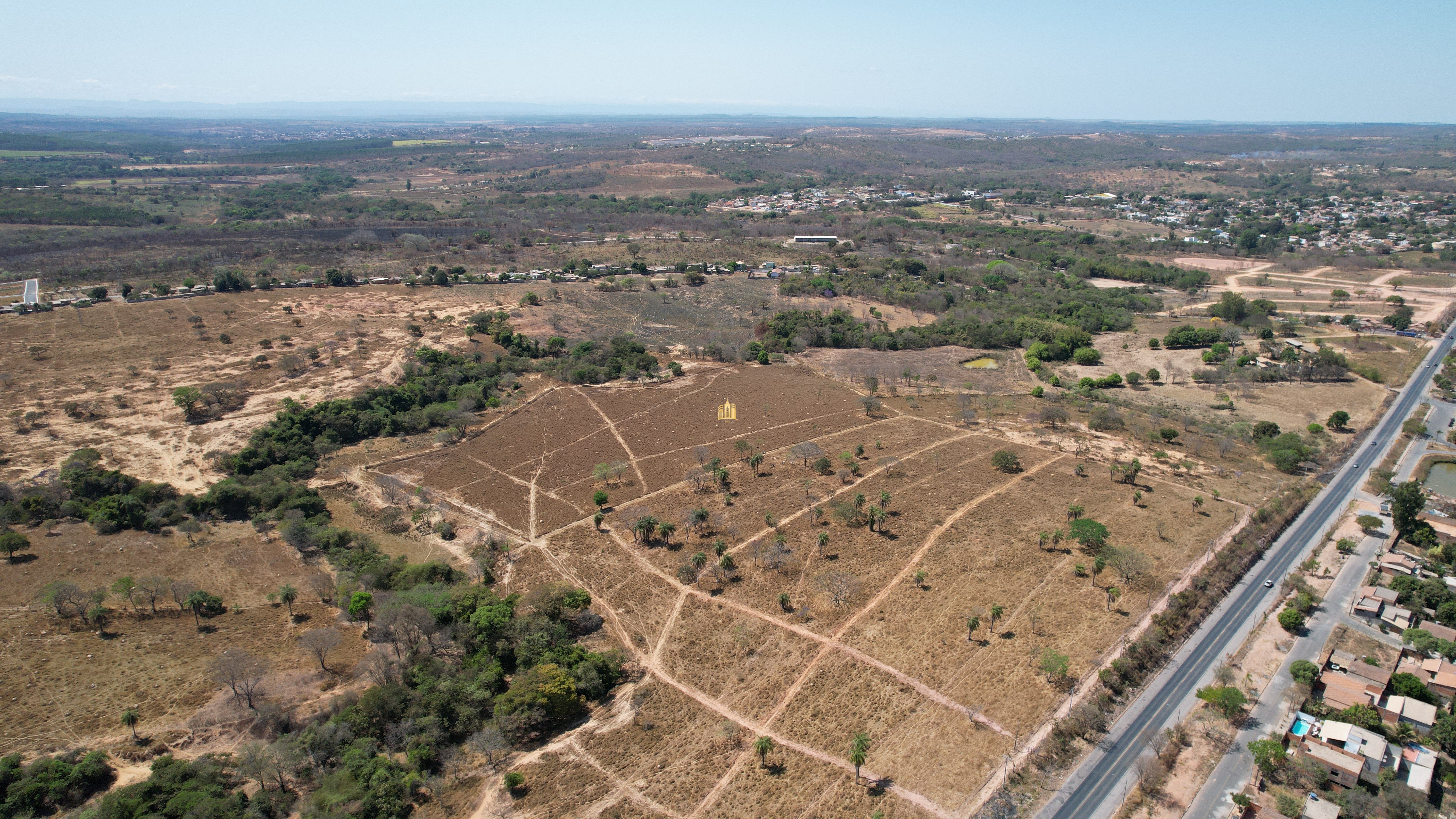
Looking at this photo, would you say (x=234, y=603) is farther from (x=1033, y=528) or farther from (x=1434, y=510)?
(x=1434, y=510)

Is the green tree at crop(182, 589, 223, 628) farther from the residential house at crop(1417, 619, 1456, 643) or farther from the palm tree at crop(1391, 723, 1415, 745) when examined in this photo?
the residential house at crop(1417, 619, 1456, 643)

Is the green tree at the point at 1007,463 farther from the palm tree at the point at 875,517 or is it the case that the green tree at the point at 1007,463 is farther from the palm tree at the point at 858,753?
the palm tree at the point at 858,753

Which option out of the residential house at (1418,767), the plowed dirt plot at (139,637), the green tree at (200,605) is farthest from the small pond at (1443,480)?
the green tree at (200,605)

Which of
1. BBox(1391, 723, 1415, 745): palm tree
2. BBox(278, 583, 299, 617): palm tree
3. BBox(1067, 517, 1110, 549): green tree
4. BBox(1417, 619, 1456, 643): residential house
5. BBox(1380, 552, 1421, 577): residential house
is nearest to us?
BBox(1391, 723, 1415, 745): palm tree

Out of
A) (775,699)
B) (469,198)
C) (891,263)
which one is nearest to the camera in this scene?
(775,699)

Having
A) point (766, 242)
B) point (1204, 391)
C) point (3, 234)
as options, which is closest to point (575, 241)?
point (766, 242)

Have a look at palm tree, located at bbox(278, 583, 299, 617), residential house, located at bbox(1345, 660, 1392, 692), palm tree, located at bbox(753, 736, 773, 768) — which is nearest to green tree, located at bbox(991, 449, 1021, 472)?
residential house, located at bbox(1345, 660, 1392, 692)
